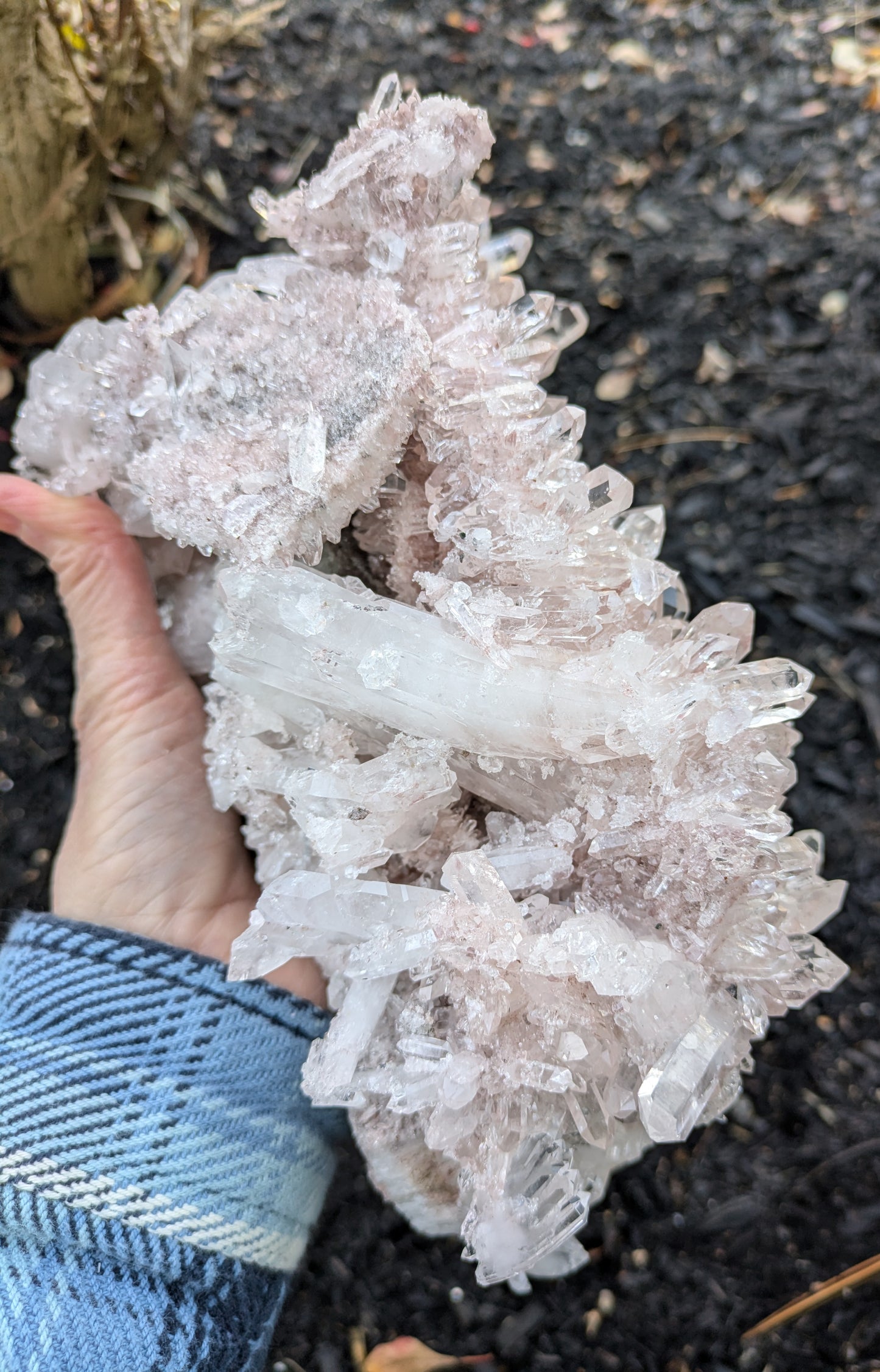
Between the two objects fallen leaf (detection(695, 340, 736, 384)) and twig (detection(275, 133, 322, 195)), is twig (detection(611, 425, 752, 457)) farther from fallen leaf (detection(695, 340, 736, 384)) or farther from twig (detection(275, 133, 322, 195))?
twig (detection(275, 133, 322, 195))

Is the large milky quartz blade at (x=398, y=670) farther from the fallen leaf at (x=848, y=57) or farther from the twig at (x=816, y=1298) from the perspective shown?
the fallen leaf at (x=848, y=57)


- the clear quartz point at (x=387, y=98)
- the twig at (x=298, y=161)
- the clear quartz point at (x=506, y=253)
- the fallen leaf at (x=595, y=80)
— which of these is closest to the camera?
the clear quartz point at (x=387, y=98)

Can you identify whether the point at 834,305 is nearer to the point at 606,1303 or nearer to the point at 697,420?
the point at 697,420

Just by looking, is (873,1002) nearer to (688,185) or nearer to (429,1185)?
(429,1185)

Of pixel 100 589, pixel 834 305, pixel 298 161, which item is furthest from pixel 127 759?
pixel 834 305

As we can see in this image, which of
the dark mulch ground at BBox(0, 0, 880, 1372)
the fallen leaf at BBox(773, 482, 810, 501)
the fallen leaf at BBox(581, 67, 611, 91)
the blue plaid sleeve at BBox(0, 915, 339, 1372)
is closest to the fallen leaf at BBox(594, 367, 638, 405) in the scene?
the dark mulch ground at BBox(0, 0, 880, 1372)

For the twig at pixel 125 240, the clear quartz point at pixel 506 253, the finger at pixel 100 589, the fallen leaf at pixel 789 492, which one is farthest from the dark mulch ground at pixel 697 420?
the clear quartz point at pixel 506 253
